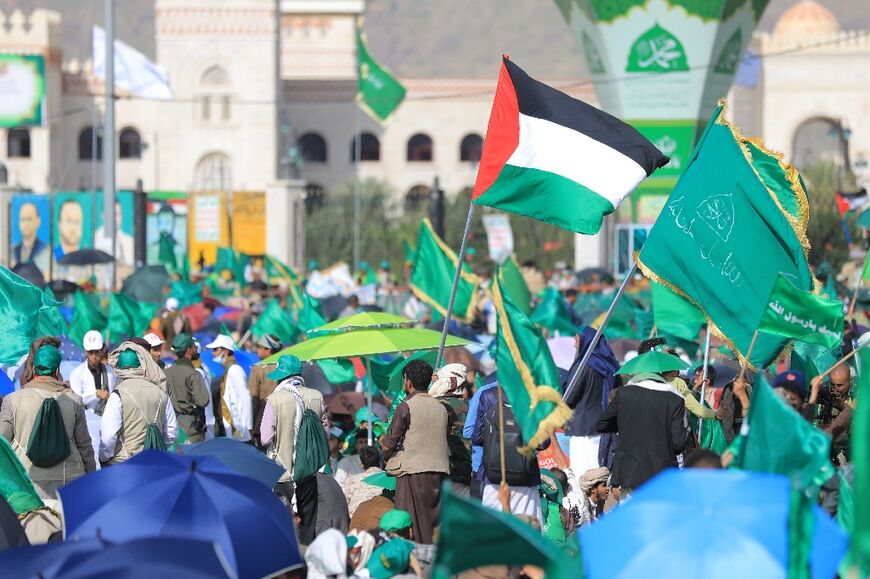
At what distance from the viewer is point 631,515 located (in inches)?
220

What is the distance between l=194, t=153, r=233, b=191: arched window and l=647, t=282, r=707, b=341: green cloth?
4223 cm

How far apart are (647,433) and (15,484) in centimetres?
285

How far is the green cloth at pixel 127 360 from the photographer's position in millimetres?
9250

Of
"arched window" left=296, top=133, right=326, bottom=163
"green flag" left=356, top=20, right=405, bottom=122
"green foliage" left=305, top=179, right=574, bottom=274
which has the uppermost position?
"green flag" left=356, top=20, right=405, bottom=122

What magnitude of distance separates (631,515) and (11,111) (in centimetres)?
4823

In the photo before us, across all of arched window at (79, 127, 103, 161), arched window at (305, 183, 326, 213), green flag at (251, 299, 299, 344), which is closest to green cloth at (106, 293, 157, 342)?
green flag at (251, 299, 299, 344)

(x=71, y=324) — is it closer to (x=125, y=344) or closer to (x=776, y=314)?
(x=125, y=344)

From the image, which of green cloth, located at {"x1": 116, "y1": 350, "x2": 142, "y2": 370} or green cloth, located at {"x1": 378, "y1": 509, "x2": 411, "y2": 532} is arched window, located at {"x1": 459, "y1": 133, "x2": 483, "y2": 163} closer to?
green cloth, located at {"x1": 116, "y1": 350, "x2": 142, "y2": 370}

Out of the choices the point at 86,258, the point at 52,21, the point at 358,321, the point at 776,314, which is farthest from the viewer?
the point at 52,21

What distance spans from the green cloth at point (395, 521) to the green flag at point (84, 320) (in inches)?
333

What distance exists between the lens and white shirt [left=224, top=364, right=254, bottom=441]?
36.8ft

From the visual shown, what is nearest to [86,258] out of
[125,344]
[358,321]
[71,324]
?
[71,324]

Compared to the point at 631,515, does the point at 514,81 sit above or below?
above

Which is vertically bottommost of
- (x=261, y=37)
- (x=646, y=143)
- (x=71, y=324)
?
(x=71, y=324)
